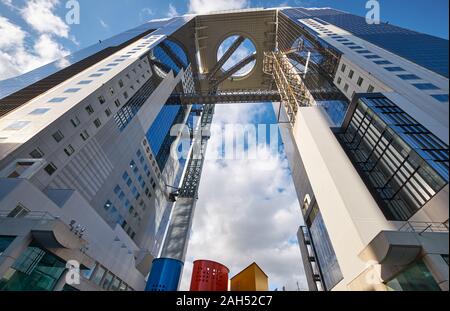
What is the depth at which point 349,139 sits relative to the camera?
2477 centimetres

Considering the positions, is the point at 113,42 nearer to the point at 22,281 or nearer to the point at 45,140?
the point at 45,140

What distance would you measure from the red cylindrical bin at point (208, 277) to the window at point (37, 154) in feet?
79.0

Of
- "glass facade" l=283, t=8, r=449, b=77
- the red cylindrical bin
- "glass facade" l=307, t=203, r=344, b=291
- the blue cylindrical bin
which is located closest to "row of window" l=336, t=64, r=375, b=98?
"glass facade" l=283, t=8, r=449, b=77

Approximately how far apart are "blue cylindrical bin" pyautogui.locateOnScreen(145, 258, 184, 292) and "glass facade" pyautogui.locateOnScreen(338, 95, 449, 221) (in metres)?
14.9

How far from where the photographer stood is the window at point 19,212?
53.2ft

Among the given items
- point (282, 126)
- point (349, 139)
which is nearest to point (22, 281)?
point (349, 139)

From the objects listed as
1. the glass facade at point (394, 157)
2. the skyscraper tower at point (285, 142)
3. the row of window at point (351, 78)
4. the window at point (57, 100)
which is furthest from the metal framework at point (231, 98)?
the window at point (57, 100)

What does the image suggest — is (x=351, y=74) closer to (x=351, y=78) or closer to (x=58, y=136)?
(x=351, y=78)

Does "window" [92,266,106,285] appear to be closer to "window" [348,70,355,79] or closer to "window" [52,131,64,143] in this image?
"window" [52,131,64,143]

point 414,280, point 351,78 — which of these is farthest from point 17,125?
point 351,78

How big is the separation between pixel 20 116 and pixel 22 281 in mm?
21305

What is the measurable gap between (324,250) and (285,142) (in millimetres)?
26559

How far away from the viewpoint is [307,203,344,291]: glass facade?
30203 millimetres

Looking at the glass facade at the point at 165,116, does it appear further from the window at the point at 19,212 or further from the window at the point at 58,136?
the window at the point at 19,212
